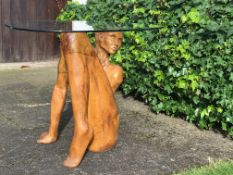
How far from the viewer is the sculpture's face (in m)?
4.43

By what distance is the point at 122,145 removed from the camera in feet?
15.4

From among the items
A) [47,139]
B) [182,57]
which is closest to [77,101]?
[47,139]

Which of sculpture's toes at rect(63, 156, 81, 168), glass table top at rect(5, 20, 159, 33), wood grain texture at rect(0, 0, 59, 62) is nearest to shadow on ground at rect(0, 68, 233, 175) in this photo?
sculpture's toes at rect(63, 156, 81, 168)

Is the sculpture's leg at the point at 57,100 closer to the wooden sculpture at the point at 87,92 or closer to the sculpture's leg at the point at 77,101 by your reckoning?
the wooden sculpture at the point at 87,92

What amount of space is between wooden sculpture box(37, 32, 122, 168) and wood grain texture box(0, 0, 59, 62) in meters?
5.15

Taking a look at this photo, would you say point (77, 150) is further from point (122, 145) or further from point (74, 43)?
point (74, 43)

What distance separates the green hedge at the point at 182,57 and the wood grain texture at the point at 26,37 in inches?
147

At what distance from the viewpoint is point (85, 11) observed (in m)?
7.51

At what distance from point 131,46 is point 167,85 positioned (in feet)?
2.93

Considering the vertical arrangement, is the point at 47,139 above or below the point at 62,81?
below

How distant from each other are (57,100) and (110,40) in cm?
79

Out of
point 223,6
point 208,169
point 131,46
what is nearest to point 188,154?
point 208,169

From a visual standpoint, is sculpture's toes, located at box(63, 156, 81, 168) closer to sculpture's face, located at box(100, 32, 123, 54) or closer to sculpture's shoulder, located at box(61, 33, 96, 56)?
sculpture's shoulder, located at box(61, 33, 96, 56)

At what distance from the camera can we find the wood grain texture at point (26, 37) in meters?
9.52
